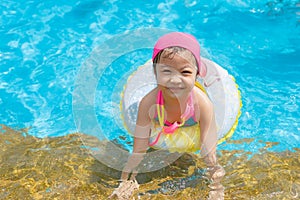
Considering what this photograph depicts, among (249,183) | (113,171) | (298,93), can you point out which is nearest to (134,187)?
(113,171)

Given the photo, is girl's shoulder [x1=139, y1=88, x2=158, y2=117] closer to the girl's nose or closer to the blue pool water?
the girl's nose

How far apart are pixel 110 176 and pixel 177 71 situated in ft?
5.04

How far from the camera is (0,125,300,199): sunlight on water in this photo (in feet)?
13.1

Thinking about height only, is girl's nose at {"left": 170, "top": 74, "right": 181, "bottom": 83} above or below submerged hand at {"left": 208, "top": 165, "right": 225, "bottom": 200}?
above

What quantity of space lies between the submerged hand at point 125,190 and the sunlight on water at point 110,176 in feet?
0.24

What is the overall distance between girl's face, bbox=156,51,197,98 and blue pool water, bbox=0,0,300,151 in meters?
1.86

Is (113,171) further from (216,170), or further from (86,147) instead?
(216,170)

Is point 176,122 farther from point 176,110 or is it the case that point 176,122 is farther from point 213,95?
point 213,95

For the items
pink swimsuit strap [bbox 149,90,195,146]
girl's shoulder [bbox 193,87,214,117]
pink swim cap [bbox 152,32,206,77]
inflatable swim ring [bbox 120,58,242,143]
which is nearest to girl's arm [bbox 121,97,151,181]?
pink swimsuit strap [bbox 149,90,195,146]

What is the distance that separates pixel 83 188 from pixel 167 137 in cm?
92

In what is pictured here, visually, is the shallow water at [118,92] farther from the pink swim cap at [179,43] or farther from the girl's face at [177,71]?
the pink swim cap at [179,43]

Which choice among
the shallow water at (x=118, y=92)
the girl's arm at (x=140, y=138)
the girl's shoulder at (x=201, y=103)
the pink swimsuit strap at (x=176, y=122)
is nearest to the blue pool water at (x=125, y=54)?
the shallow water at (x=118, y=92)

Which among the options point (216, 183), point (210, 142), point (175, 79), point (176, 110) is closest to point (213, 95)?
point (210, 142)

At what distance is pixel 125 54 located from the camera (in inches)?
238
